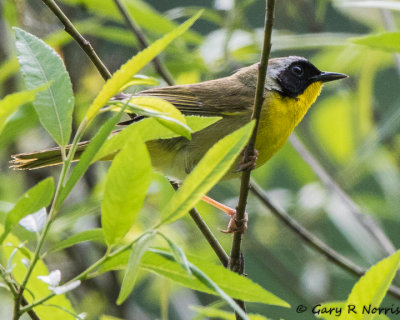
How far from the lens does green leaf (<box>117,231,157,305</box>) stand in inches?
48.3

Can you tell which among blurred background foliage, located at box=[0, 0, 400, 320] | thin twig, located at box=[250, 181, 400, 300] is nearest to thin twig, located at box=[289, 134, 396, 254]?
blurred background foliage, located at box=[0, 0, 400, 320]

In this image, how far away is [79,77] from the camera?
486cm

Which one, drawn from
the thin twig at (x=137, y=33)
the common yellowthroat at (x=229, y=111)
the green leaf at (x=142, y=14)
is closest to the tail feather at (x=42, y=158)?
the common yellowthroat at (x=229, y=111)

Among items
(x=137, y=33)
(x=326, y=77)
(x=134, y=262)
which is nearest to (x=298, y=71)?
(x=326, y=77)

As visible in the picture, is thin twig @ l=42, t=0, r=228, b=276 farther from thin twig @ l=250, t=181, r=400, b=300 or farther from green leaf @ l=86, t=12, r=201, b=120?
thin twig @ l=250, t=181, r=400, b=300

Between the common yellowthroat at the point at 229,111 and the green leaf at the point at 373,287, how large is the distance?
1.46 metres

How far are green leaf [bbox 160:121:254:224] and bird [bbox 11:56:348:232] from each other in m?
1.65

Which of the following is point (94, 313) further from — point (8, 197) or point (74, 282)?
point (74, 282)

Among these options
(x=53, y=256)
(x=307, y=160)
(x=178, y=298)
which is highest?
(x=307, y=160)

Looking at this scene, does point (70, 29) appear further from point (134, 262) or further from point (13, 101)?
point (134, 262)

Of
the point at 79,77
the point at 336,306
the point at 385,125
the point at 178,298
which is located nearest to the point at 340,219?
the point at 385,125

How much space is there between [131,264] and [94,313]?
3.21 metres

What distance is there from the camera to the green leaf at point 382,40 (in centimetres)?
211

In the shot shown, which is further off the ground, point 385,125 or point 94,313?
point 385,125
